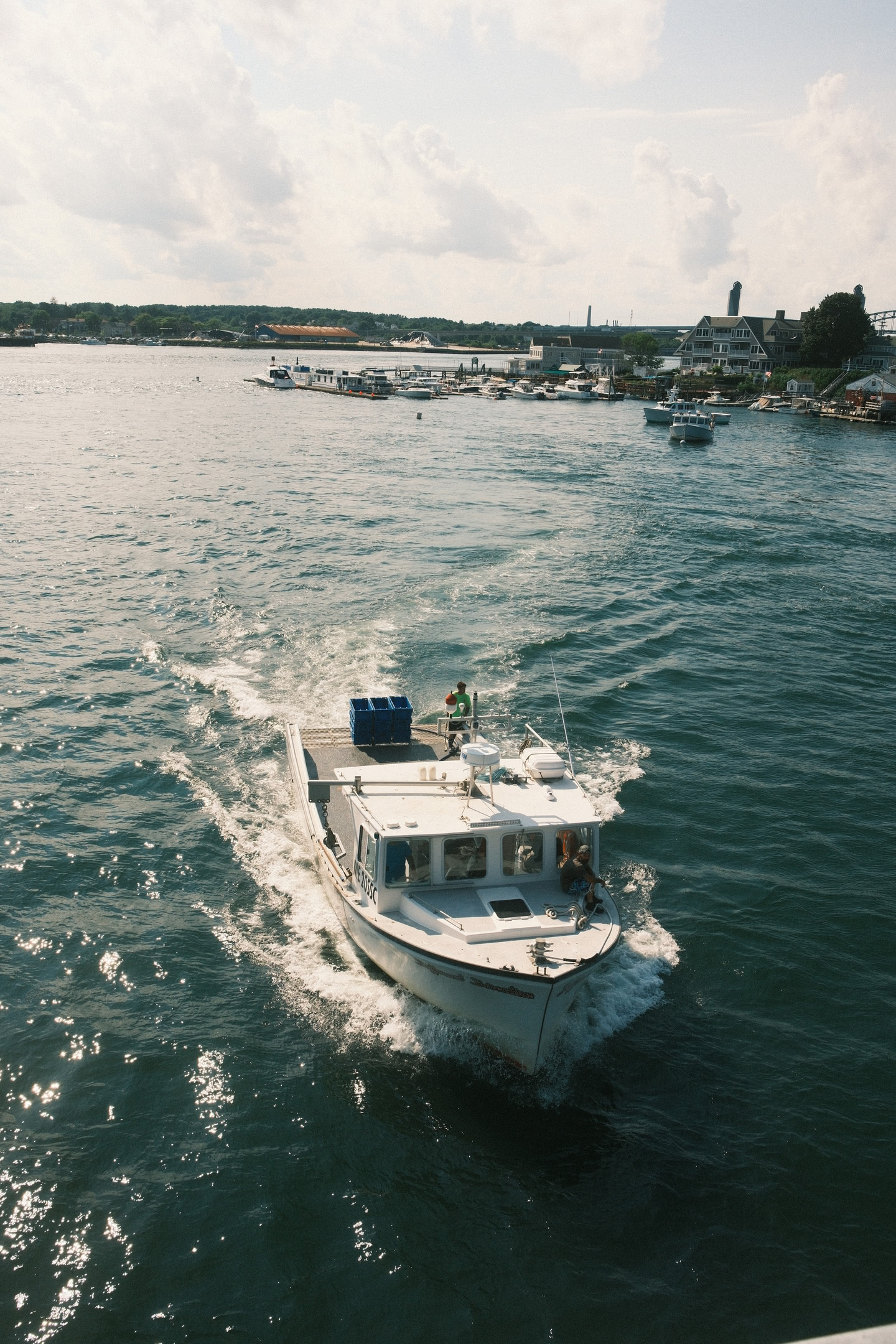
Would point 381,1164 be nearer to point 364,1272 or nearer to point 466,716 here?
point 364,1272

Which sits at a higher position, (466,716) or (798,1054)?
(466,716)

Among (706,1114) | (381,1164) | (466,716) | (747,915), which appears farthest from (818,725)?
(381,1164)

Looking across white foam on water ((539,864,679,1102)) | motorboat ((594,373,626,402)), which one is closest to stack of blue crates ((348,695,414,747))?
white foam on water ((539,864,679,1102))

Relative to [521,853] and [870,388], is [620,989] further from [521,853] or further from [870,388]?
[870,388]

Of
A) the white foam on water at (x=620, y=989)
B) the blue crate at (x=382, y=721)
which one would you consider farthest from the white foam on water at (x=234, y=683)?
the white foam on water at (x=620, y=989)

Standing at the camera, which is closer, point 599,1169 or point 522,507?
point 599,1169

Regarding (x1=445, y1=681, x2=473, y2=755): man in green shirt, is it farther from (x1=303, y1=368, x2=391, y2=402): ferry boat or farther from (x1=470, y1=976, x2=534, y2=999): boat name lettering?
(x1=303, y1=368, x2=391, y2=402): ferry boat

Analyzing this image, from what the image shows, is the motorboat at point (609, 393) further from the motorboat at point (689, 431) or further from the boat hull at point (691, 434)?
the boat hull at point (691, 434)
